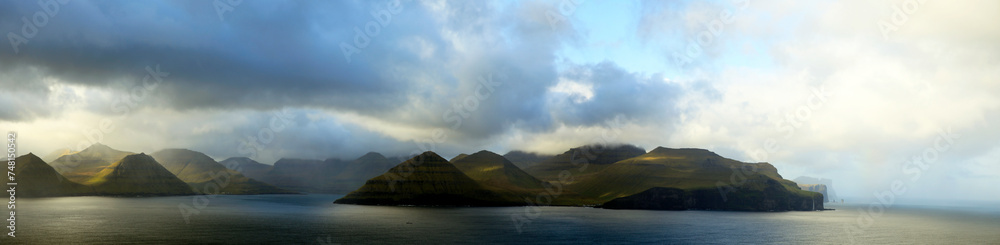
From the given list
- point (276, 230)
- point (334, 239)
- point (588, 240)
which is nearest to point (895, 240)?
point (588, 240)

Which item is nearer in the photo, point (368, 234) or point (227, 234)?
point (227, 234)

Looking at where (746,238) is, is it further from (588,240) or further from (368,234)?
(368,234)

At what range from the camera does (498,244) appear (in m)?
155

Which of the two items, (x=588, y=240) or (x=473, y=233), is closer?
(x=588, y=240)

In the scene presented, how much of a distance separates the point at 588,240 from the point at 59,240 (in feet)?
468

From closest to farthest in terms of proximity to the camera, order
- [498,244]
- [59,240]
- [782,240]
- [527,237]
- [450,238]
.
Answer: [59,240]
[498,244]
[450,238]
[527,237]
[782,240]

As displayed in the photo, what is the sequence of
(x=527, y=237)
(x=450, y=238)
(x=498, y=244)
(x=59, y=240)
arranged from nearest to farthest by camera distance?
(x=59, y=240) < (x=498, y=244) < (x=450, y=238) < (x=527, y=237)

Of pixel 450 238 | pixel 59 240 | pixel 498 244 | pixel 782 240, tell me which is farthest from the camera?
pixel 782 240

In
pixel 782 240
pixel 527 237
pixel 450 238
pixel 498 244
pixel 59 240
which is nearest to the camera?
pixel 59 240

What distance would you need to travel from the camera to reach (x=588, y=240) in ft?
566

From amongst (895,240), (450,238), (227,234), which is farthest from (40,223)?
(895,240)

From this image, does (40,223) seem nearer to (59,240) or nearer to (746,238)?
(59,240)

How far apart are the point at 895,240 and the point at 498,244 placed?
147 meters

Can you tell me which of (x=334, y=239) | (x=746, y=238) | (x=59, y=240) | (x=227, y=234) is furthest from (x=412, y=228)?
(x=746, y=238)
